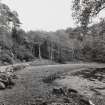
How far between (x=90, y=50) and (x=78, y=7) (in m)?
21.1

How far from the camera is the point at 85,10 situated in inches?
249

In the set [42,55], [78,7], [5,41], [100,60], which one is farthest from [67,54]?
[78,7]

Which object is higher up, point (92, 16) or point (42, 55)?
point (92, 16)

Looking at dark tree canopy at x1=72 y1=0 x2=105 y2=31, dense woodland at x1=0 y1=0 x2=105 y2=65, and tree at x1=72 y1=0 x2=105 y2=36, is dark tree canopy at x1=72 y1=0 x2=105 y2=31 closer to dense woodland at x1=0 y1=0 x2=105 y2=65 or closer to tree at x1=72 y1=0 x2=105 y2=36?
tree at x1=72 y1=0 x2=105 y2=36

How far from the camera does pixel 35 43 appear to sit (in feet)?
142

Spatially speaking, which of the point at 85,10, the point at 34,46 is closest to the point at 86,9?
the point at 85,10

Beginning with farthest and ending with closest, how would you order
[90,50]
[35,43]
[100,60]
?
1. [35,43]
2. [100,60]
3. [90,50]

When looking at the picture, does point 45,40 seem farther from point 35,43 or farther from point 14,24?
point 14,24

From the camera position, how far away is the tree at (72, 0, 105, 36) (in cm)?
583

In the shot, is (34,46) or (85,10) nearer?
(85,10)

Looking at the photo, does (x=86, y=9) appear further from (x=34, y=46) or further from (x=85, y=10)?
(x=34, y=46)

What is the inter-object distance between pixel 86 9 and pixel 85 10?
63 millimetres

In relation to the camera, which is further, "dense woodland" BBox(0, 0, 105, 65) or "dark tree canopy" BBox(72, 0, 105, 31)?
"dense woodland" BBox(0, 0, 105, 65)

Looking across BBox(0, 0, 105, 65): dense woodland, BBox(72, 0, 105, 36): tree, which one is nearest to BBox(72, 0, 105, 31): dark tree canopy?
BBox(72, 0, 105, 36): tree
